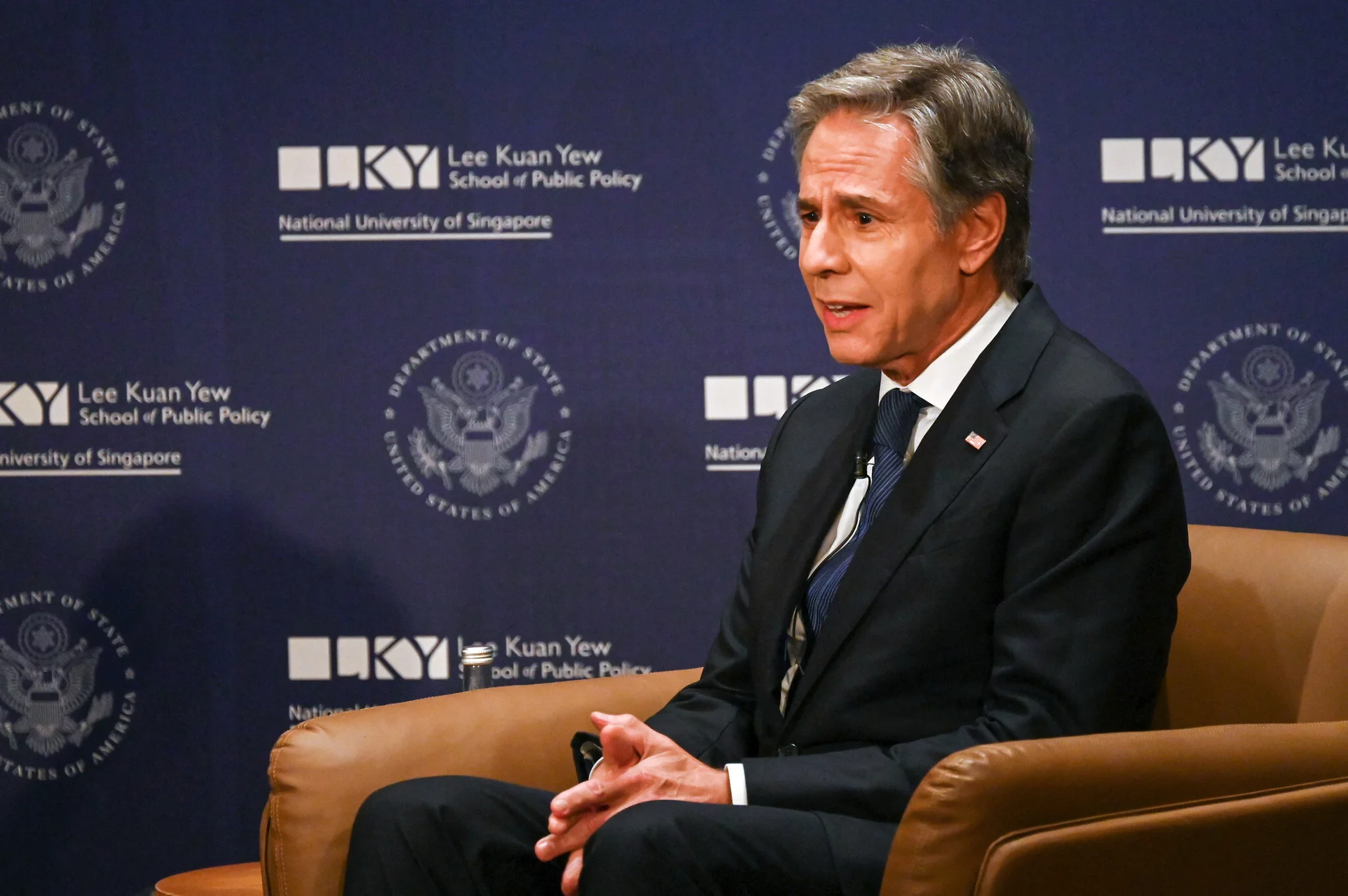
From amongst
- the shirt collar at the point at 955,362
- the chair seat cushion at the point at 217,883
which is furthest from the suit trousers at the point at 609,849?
the chair seat cushion at the point at 217,883

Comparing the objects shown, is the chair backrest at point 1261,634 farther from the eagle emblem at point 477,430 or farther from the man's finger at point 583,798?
the eagle emblem at point 477,430

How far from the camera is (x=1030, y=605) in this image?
5.51 feet

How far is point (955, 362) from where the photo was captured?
194 cm

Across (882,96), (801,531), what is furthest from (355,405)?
(882,96)

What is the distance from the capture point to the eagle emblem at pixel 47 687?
3088 millimetres

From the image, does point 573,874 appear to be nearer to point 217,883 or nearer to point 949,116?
point 949,116

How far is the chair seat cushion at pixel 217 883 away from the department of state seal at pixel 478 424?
90 centimetres

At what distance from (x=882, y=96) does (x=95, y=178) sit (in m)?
2.03

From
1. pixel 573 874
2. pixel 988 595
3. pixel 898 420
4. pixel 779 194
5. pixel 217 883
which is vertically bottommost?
pixel 217 883

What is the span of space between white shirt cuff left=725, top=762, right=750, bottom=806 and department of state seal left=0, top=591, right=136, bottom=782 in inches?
76.9

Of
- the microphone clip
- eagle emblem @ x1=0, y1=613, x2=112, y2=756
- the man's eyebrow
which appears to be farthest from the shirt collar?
eagle emblem @ x1=0, y1=613, x2=112, y2=756

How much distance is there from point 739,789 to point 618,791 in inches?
6.1

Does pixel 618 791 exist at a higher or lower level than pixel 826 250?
lower

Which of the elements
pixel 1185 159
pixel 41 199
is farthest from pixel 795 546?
pixel 41 199
